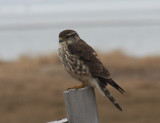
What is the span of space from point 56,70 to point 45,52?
3.13 m

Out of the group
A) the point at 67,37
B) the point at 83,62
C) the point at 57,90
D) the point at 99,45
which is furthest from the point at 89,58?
the point at 99,45

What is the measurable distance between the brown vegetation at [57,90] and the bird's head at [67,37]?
635cm

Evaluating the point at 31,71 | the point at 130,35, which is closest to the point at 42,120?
the point at 31,71

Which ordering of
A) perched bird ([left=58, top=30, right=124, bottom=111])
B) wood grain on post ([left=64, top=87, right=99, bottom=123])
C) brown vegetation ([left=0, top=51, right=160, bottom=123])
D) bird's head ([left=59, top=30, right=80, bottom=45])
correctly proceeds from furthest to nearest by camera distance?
brown vegetation ([left=0, top=51, right=160, bottom=123]), bird's head ([left=59, top=30, right=80, bottom=45]), perched bird ([left=58, top=30, right=124, bottom=111]), wood grain on post ([left=64, top=87, right=99, bottom=123])

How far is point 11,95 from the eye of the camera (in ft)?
49.3

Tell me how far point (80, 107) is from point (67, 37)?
1.52 meters

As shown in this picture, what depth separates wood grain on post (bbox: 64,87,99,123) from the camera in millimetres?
5105

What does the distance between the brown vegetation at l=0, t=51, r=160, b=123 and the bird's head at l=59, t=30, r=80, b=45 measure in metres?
6.35

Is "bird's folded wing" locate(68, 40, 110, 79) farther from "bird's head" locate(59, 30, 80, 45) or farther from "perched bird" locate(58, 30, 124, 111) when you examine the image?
"bird's head" locate(59, 30, 80, 45)

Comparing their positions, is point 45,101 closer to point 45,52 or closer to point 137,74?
point 137,74

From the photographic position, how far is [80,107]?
202 inches

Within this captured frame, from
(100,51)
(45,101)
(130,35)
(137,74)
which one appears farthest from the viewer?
(130,35)

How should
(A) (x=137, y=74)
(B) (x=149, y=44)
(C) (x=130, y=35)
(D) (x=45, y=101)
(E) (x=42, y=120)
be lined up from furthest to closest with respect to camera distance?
1. (C) (x=130, y=35)
2. (B) (x=149, y=44)
3. (A) (x=137, y=74)
4. (D) (x=45, y=101)
5. (E) (x=42, y=120)

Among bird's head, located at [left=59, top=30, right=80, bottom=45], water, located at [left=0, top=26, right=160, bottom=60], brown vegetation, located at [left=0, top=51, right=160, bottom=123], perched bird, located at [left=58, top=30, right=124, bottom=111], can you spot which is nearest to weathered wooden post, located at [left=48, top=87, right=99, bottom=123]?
perched bird, located at [left=58, top=30, right=124, bottom=111]
